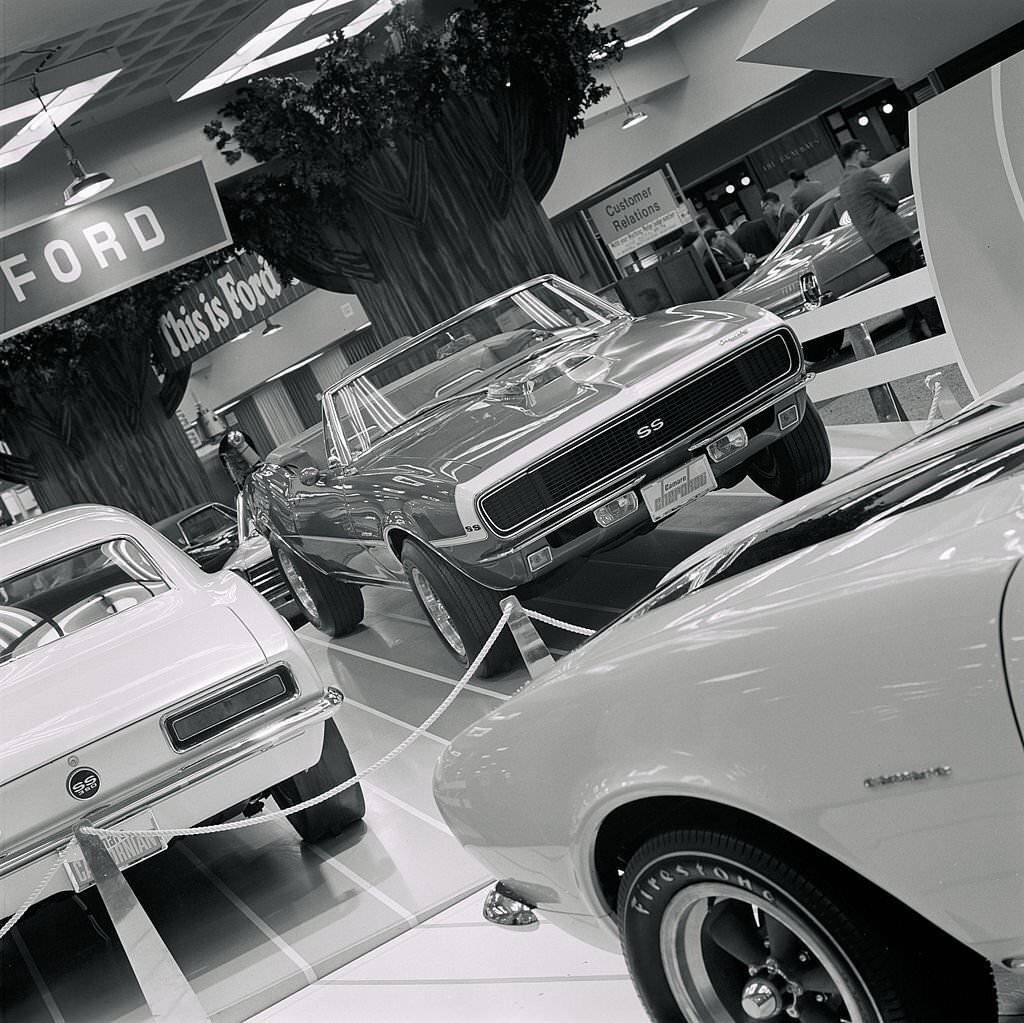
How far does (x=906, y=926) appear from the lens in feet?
5.42

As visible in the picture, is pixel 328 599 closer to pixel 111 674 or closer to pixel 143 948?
pixel 111 674

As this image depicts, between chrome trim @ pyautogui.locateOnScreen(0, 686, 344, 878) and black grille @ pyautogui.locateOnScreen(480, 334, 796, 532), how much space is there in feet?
4.16

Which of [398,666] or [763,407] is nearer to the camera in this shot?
[763,407]

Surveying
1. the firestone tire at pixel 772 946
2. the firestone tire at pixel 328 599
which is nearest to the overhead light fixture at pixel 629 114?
the firestone tire at pixel 328 599

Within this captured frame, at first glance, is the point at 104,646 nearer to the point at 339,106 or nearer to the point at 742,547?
the point at 742,547

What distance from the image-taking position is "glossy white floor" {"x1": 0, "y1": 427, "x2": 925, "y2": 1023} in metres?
2.91

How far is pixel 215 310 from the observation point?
56.8ft

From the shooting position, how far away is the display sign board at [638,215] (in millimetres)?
14320

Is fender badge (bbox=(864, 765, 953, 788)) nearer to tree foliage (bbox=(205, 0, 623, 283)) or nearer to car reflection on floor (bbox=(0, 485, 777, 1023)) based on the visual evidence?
car reflection on floor (bbox=(0, 485, 777, 1023))

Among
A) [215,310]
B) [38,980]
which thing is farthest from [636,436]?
[215,310]

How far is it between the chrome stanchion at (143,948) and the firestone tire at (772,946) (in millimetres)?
1616

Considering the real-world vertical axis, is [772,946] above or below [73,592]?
below

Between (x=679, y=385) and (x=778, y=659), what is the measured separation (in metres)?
3.63

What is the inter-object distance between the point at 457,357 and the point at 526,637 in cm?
244
